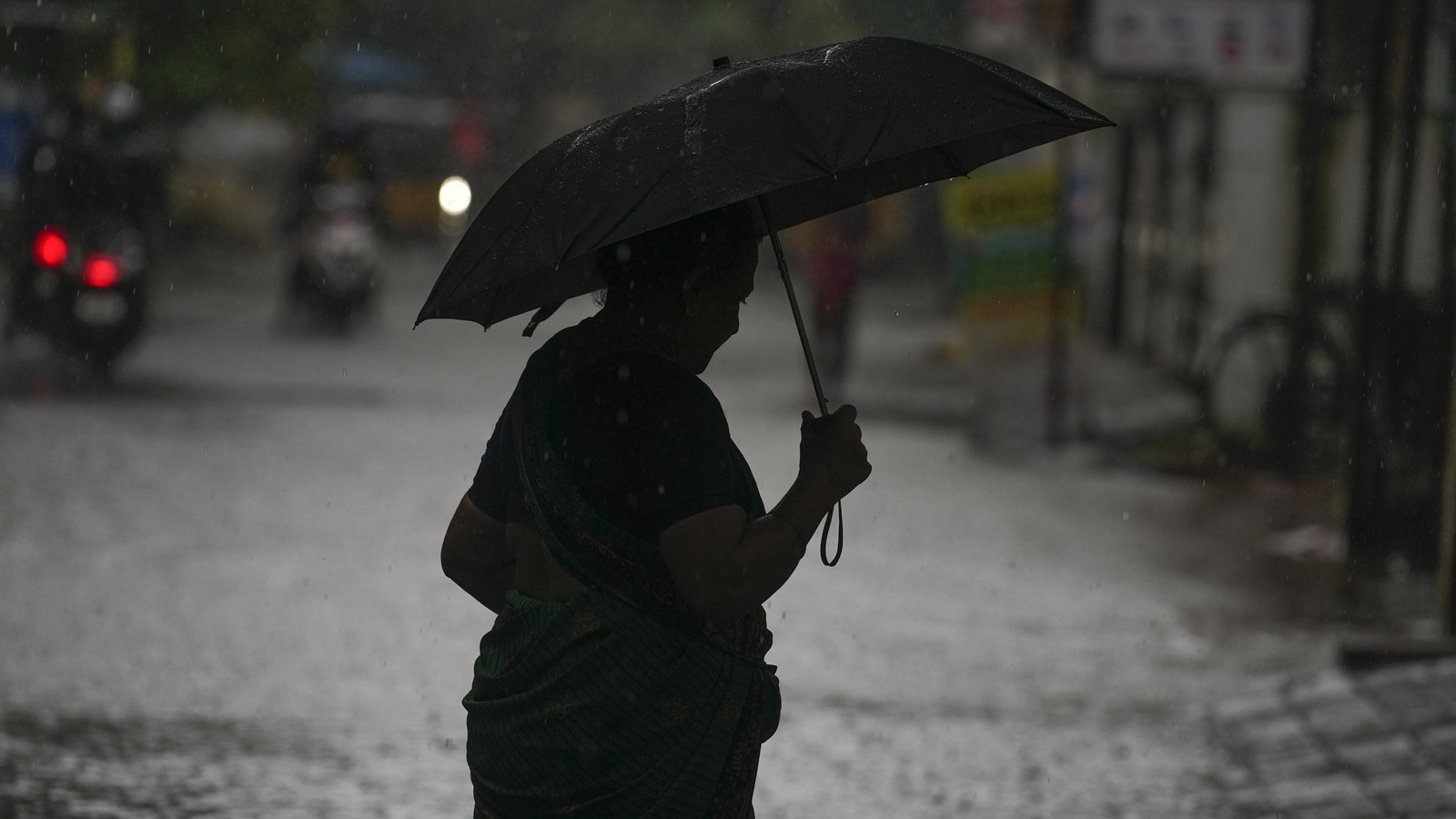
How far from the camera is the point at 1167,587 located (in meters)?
9.89

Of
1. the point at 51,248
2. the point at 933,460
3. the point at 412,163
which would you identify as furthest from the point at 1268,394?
the point at 412,163

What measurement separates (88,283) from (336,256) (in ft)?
24.7

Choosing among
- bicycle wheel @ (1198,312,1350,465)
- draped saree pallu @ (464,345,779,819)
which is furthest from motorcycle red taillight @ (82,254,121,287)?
draped saree pallu @ (464,345,779,819)

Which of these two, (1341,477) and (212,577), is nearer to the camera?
(212,577)

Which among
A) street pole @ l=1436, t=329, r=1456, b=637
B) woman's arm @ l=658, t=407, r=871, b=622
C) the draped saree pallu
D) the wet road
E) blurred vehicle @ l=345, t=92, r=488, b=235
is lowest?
the wet road

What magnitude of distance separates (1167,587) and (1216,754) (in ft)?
10.4

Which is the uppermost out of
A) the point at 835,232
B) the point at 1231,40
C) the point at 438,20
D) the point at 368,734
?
the point at 438,20

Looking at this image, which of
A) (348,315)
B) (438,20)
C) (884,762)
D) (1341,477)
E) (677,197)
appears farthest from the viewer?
(438,20)

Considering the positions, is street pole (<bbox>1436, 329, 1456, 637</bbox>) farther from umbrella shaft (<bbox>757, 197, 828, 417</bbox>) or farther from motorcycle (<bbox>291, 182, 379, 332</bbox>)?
motorcycle (<bbox>291, 182, 379, 332</bbox>)

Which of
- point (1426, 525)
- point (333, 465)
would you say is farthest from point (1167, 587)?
point (333, 465)

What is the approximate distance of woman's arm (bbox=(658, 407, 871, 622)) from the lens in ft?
9.55

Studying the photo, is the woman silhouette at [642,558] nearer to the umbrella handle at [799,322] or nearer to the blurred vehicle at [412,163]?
the umbrella handle at [799,322]

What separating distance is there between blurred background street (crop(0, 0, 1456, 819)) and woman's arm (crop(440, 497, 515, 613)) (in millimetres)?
2563

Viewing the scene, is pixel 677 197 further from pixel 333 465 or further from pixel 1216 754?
pixel 333 465
